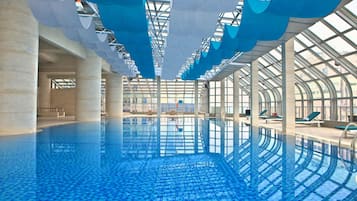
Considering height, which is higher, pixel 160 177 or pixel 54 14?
pixel 54 14

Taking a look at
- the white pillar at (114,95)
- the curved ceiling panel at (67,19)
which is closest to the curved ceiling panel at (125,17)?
the curved ceiling panel at (67,19)

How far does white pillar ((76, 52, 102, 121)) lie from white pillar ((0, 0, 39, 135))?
29.4ft

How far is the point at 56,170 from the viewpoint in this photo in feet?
18.8

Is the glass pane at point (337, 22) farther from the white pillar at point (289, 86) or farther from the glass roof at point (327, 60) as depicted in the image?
the white pillar at point (289, 86)

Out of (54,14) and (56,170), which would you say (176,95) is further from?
(56,170)

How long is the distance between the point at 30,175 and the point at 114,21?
4.92 metres

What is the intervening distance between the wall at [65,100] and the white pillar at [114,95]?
4.52 meters

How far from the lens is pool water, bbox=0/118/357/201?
4316mm

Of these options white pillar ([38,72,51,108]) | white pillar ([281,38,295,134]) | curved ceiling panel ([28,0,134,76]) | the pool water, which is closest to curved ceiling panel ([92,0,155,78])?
curved ceiling panel ([28,0,134,76])

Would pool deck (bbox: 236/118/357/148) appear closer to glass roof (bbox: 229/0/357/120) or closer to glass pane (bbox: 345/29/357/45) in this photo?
glass roof (bbox: 229/0/357/120)

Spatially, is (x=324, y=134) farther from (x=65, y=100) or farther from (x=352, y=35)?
(x=65, y=100)

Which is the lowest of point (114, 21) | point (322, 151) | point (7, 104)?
point (322, 151)

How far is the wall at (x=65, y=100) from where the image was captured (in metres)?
33.4

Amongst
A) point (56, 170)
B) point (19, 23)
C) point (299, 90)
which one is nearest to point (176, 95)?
point (299, 90)
